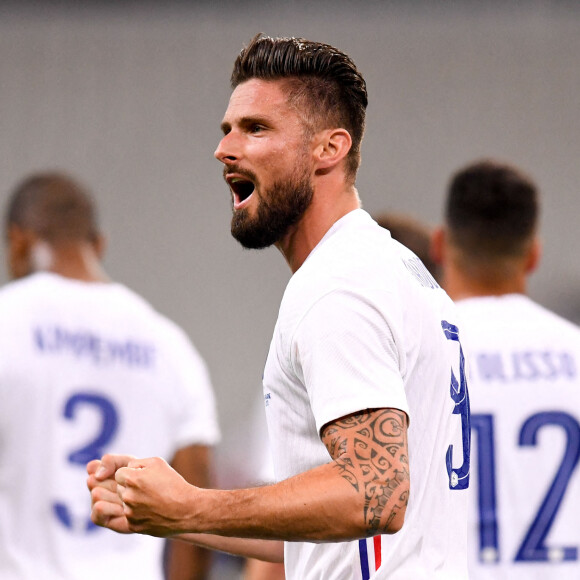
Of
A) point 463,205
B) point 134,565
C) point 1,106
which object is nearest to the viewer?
point 463,205

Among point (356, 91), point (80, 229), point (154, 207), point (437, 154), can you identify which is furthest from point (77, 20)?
point (356, 91)

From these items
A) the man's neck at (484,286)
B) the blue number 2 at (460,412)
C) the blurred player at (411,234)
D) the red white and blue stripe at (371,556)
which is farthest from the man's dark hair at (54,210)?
the red white and blue stripe at (371,556)

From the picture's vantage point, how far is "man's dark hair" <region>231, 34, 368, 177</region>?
2314mm

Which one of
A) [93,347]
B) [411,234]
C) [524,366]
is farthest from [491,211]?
[93,347]

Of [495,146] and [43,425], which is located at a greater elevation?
[495,146]

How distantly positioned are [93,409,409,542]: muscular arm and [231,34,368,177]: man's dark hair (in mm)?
697

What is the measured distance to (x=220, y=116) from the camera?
31.6 ft

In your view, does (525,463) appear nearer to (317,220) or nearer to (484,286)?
(484,286)

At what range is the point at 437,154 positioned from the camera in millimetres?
9539

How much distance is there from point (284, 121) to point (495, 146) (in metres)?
7.50

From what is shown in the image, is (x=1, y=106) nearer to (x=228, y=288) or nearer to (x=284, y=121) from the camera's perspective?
(x=228, y=288)

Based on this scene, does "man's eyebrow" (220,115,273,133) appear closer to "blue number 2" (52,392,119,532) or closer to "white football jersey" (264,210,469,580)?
"white football jersey" (264,210,469,580)

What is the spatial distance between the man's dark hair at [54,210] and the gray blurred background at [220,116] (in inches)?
Result: 191

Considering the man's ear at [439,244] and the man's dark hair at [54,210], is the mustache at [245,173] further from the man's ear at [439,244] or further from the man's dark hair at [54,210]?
the man's dark hair at [54,210]
